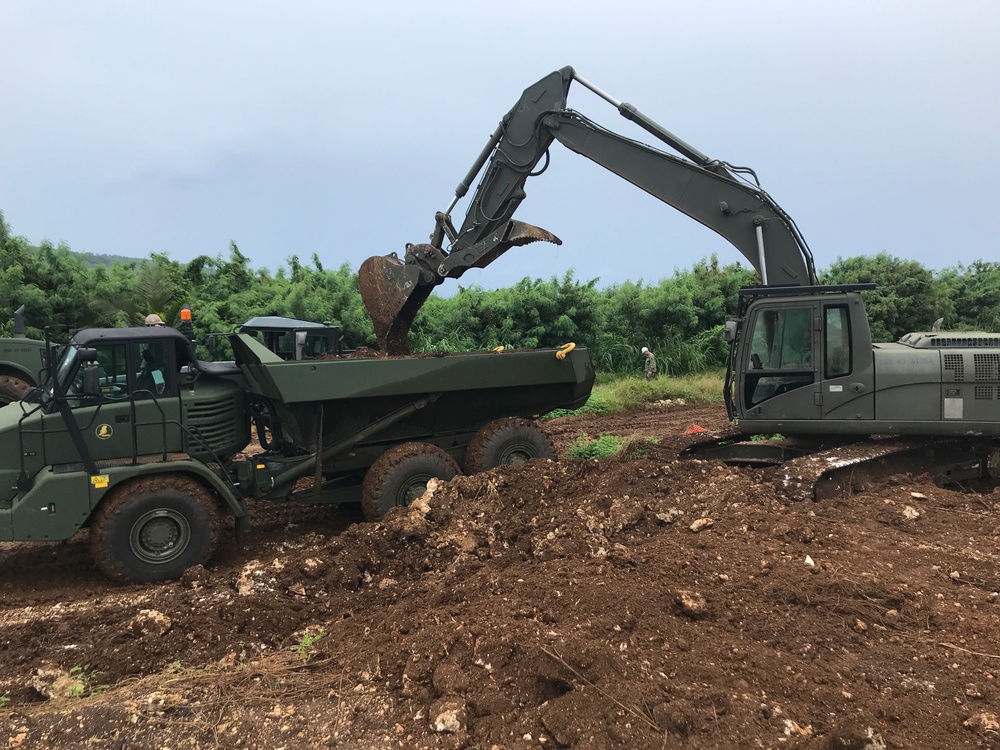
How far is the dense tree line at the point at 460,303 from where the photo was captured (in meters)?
14.9

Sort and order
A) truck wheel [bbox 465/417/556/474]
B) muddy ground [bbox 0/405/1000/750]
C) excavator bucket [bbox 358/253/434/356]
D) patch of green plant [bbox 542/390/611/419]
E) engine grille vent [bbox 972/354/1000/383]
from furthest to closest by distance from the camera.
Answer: patch of green plant [bbox 542/390/611/419] < excavator bucket [bbox 358/253/434/356] < truck wheel [bbox 465/417/556/474] < engine grille vent [bbox 972/354/1000/383] < muddy ground [bbox 0/405/1000/750]

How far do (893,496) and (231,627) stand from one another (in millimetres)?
5734

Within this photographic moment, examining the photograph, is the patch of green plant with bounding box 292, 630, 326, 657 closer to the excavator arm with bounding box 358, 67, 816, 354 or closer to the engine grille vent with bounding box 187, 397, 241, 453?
the engine grille vent with bounding box 187, 397, 241, 453

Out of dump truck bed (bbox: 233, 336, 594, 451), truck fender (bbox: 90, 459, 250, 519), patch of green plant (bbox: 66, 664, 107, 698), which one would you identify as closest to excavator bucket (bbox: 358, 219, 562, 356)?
dump truck bed (bbox: 233, 336, 594, 451)

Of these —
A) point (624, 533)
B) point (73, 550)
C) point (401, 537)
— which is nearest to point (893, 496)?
point (624, 533)

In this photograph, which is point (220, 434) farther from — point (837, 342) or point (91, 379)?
point (837, 342)

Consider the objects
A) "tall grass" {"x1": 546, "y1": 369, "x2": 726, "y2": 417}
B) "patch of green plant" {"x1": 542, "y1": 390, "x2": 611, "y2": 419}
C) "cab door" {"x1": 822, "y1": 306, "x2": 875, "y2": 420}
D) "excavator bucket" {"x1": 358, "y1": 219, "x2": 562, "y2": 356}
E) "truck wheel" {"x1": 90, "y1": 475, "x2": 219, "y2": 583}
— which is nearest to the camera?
"truck wheel" {"x1": 90, "y1": 475, "x2": 219, "y2": 583}

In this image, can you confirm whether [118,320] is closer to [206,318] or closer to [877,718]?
[206,318]

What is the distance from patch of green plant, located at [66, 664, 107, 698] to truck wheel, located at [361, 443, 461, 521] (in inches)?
114

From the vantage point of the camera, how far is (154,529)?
567cm

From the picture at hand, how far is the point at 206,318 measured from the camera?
49.8 ft

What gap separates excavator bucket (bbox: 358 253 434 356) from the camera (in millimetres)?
8445

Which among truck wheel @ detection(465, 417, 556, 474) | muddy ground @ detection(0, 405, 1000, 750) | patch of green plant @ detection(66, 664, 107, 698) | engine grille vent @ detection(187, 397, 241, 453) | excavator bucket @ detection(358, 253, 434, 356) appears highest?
excavator bucket @ detection(358, 253, 434, 356)

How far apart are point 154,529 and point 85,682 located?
178 centimetres
